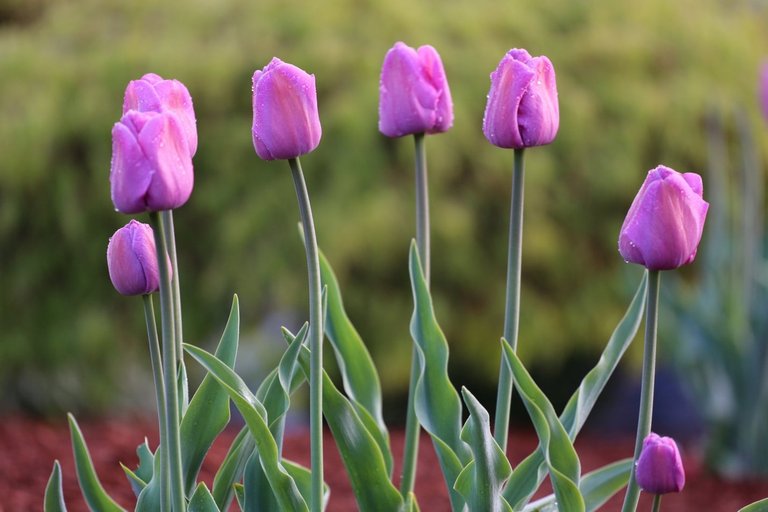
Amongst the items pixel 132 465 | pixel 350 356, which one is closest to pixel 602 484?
pixel 350 356

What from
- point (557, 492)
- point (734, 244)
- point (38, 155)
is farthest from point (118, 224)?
point (557, 492)

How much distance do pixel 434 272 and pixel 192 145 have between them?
2708mm

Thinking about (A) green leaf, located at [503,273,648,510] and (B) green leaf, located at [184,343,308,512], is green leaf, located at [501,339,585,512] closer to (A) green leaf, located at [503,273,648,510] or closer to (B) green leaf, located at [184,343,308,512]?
(A) green leaf, located at [503,273,648,510]

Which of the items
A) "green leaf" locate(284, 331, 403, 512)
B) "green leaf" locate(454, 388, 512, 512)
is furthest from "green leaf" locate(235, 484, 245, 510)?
"green leaf" locate(454, 388, 512, 512)

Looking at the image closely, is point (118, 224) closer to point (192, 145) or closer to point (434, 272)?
point (434, 272)

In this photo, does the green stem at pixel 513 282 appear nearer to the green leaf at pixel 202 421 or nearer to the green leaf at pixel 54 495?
the green leaf at pixel 202 421

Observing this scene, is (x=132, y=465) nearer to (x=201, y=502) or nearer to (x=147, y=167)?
(x=201, y=502)

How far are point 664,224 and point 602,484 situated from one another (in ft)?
1.31

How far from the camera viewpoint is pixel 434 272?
384cm

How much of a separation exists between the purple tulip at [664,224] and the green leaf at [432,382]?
0.97 ft

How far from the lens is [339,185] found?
12.2ft

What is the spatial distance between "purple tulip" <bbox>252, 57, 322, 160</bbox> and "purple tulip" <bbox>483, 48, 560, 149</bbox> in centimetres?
22

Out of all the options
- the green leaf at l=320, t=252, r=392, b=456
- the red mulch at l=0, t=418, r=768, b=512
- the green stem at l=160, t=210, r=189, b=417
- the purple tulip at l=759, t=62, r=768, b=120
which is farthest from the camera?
the purple tulip at l=759, t=62, r=768, b=120

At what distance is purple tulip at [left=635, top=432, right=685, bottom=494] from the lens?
3.76 feet
